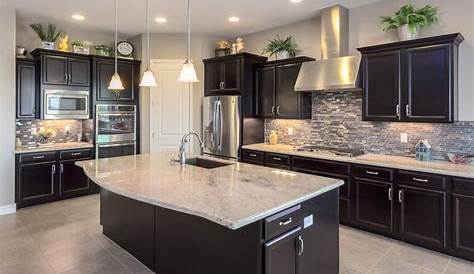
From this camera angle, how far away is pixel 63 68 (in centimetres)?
518

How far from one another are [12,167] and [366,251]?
196 inches

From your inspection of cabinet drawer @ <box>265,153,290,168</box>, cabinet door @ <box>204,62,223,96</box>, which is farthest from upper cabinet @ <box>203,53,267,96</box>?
cabinet drawer @ <box>265,153,290,168</box>

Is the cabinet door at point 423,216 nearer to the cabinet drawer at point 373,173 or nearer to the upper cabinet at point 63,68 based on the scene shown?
the cabinet drawer at point 373,173

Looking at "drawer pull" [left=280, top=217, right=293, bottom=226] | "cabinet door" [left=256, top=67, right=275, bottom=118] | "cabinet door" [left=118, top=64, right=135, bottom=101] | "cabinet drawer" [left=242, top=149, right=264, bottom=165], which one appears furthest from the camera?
"cabinet door" [left=118, top=64, right=135, bottom=101]

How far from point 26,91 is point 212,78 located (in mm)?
3001

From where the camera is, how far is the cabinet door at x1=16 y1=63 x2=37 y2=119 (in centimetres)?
482

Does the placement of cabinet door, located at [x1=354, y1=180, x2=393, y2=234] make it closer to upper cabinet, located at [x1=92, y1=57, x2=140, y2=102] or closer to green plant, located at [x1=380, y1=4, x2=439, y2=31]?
green plant, located at [x1=380, y1=4, x2=439, y2=31]

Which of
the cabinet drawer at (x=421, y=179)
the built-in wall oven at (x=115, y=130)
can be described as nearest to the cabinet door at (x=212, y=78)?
the built-in wall oven at (x=115, y=130)

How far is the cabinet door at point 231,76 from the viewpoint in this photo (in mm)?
5219

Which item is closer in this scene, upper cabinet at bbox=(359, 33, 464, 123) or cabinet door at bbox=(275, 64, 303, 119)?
upper cabinet at bbox=(359, 33, 464, 123)

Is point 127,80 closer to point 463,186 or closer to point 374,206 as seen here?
point 374,206

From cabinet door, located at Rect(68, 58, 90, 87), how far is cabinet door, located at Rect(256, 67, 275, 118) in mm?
3016

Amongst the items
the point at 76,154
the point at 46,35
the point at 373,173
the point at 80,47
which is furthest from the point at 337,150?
the point at 46,35

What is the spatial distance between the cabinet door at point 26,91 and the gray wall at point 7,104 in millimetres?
215
